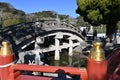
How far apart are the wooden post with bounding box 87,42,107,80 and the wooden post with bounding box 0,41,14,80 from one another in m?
1.52

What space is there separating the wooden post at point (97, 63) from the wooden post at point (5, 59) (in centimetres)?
152

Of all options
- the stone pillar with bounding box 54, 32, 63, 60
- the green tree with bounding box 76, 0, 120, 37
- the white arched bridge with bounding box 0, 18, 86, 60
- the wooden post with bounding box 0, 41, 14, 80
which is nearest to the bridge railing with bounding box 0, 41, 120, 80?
the wooden post with bounding box 0, 41, 14, 80

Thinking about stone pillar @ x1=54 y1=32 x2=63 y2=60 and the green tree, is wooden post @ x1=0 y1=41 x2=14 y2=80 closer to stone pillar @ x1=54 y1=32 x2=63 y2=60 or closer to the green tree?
the green tree

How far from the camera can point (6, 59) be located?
208 inches

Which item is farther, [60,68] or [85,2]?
[85,2]

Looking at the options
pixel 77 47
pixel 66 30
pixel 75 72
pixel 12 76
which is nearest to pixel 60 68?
pixel 75 72

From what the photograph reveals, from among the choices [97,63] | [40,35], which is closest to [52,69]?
[97,63]

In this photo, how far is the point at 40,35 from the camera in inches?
1145

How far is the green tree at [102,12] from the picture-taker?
90.7 ft

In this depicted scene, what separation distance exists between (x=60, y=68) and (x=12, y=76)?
0.95 meters

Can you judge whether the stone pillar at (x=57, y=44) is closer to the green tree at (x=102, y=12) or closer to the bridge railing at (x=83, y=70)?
the green tree at (x=102, y=12)

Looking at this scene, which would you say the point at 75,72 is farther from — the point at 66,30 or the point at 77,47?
the point at 77,47

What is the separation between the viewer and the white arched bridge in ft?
76.9

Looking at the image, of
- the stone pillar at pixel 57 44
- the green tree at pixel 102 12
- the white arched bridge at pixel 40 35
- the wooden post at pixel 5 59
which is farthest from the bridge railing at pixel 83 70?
the stone pillar at pixel 57 44
